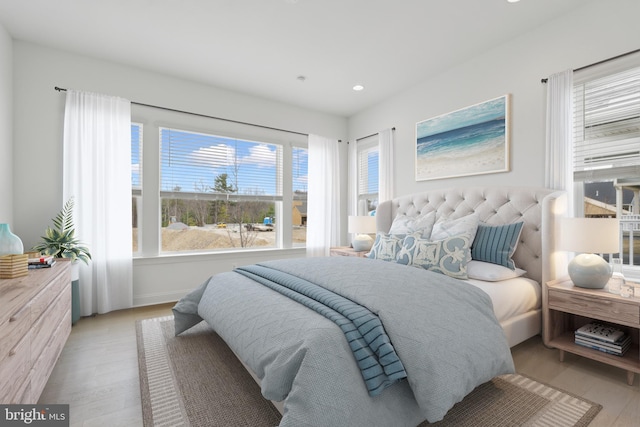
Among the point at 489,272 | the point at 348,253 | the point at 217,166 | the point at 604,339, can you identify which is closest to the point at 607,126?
the point at 489,272

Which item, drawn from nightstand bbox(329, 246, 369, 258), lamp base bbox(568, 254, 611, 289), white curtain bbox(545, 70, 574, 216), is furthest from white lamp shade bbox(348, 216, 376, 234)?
lamp base bbox(568, 254, 611, 289)

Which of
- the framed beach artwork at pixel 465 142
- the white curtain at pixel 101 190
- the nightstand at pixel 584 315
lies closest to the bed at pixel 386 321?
the nightstand at pixel 584 315

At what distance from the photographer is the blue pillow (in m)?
2.54

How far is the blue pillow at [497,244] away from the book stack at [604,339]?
0.60 m

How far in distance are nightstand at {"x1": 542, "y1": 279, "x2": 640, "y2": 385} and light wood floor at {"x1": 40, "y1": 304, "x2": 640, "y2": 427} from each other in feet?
0.41

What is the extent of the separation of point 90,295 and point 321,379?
10.1ft

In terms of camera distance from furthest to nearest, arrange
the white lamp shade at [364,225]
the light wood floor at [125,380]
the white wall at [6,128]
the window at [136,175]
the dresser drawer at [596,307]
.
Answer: the white lamp shade at [364,225], the window at [136,175], the white wall at [6,128], the dresser drawer at [596,307], the light wood floor at [125,380]

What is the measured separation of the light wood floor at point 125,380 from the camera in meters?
1.64

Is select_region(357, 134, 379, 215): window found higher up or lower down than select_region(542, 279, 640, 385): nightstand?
higher up

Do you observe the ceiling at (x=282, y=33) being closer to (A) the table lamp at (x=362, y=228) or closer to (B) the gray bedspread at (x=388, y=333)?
(A) the table lamp at (x=362, y=228)

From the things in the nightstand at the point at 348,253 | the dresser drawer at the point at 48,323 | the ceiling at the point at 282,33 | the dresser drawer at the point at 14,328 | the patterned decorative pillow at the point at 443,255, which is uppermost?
the ceiling at the point at 282,33

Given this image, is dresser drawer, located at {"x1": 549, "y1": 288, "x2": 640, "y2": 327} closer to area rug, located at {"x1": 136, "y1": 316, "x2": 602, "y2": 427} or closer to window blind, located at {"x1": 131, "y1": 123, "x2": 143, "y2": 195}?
area rug, located at {"x1": 136, "y1": 316, "x2": 602, "y2": 427}

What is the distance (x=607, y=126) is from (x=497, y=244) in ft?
3.98

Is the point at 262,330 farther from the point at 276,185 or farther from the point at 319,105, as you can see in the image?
the point at 319,105
